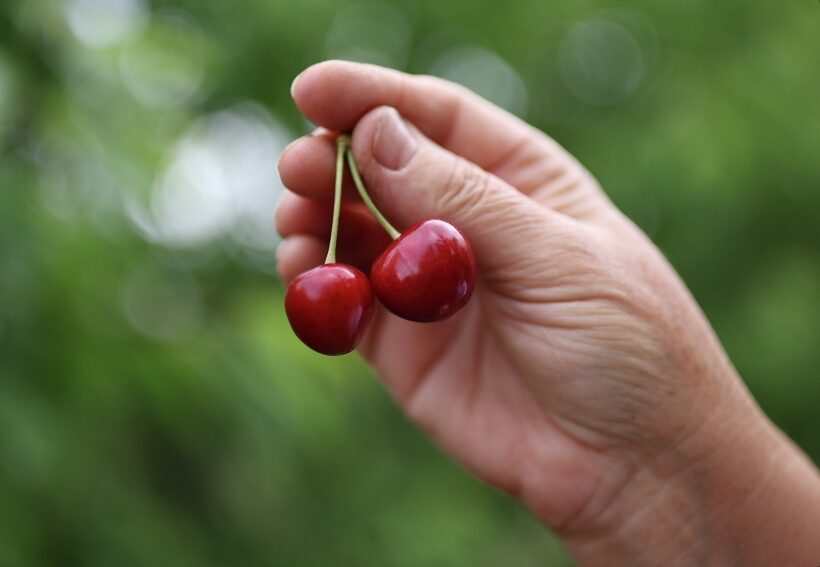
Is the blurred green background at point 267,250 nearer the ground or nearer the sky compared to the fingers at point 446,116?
nearer the ground

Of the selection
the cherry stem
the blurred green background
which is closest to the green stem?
the cherry stem

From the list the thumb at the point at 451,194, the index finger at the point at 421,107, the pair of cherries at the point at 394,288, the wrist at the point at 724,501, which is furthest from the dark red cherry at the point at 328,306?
the wrist at the point at 724,501

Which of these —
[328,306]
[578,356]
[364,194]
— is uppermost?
[364,194]

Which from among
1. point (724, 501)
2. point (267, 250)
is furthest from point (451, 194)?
point (267, 250)

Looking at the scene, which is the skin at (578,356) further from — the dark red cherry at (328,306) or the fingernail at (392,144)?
the dark red cherry at (328,306)

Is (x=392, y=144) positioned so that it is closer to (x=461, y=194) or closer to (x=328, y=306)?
(x=461, y=194)

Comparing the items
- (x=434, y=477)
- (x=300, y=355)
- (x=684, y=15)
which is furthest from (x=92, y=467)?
(x=684, y=15)
